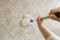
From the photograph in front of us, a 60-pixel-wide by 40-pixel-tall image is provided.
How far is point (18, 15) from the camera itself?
4.18ft

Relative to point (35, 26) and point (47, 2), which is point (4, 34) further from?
point (47, 2)

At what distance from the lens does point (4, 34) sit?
49.1 inches

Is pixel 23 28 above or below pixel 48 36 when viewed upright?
below

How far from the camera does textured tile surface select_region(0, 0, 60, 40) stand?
123cm

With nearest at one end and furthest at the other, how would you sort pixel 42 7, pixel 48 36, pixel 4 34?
pixel 48 36 < pixel 4 34 < pixel 42 7

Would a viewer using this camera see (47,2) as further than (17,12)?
Yes

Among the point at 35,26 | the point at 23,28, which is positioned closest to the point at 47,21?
the point at 35,26

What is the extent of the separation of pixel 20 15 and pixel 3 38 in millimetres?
242

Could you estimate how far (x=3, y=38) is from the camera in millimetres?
1251

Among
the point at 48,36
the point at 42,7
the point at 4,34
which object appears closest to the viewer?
the point at 48,36

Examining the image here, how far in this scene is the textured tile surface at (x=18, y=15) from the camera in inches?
48.5

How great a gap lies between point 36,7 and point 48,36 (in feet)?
1.37

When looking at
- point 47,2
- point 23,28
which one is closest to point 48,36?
point 23,28

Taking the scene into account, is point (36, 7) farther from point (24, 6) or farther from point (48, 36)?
point (48, 36)
